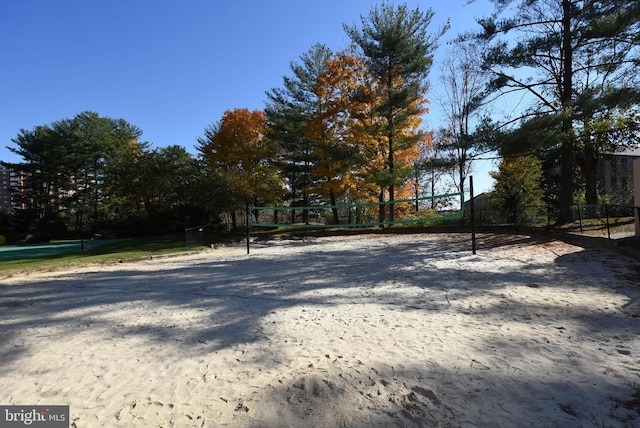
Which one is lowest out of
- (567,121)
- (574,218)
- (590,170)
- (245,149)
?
(574,218)

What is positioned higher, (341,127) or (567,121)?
(341,127)

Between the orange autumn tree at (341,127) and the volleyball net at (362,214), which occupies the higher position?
the orange autumn tree at (341,127)

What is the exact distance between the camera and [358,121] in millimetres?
20734

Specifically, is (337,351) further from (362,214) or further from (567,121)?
(362,214)

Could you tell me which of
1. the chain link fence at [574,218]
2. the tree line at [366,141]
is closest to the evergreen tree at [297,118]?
the tree line at [366,141]

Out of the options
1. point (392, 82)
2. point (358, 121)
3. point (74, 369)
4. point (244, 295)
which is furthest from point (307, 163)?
point (74, 369)

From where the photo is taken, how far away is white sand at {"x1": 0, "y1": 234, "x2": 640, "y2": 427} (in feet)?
8.54

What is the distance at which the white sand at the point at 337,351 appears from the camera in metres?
2.60

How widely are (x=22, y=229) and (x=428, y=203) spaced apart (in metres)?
38.7

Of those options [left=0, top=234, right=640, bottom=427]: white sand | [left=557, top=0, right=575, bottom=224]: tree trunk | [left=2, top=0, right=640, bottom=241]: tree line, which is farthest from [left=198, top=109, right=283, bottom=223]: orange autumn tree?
[left=0, top=234, right=640, bottom=427]: white sand

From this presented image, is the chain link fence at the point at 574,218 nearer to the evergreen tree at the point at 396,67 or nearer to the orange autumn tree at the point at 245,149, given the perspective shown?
the evergreen tree at the point at 396,67

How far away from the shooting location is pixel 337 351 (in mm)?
3697

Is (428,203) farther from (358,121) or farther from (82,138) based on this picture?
(82,138)

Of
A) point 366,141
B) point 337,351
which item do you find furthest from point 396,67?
point 337,351
